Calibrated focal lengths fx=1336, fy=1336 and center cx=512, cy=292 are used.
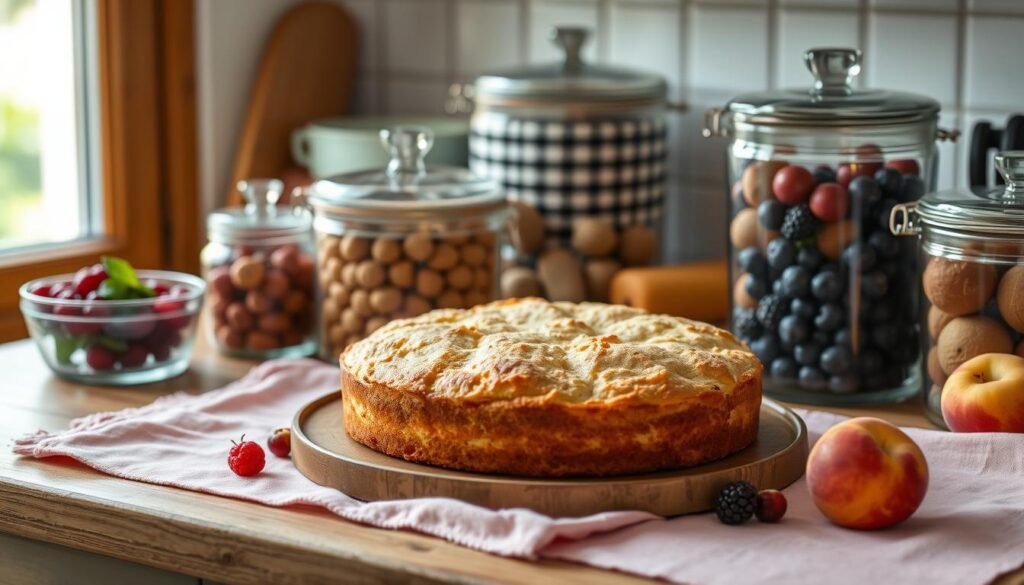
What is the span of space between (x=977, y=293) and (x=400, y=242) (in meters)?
0.60

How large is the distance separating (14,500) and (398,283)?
0.49 meters

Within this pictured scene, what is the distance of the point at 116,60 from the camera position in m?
1.81

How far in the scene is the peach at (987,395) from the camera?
1160 millimetres

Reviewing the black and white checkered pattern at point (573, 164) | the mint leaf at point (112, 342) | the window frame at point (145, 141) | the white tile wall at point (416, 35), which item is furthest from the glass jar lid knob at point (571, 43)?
the mint leaf at point (112, 342)

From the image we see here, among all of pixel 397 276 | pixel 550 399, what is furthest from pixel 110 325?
pixel 550 399

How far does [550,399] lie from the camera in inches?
39.9

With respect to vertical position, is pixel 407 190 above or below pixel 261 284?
above

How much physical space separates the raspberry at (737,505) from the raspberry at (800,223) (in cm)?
39

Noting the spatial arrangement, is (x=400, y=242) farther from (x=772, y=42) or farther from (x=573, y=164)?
(x=772, y=42)

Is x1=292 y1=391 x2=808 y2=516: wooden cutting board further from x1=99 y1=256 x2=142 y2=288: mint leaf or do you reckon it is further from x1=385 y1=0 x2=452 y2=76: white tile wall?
x1=385 y1=0 x2=452 y2=76: white tile wall

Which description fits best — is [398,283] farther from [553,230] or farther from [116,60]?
[116,60]

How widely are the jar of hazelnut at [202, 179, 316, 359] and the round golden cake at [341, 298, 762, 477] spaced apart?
0.39m

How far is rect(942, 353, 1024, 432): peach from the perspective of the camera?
45.7 inches

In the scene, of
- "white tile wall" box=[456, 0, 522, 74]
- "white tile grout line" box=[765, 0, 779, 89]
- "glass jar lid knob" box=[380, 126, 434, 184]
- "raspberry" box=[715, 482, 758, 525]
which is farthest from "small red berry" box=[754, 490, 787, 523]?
"white tile wall" box=[456, 0, 522, 74]
